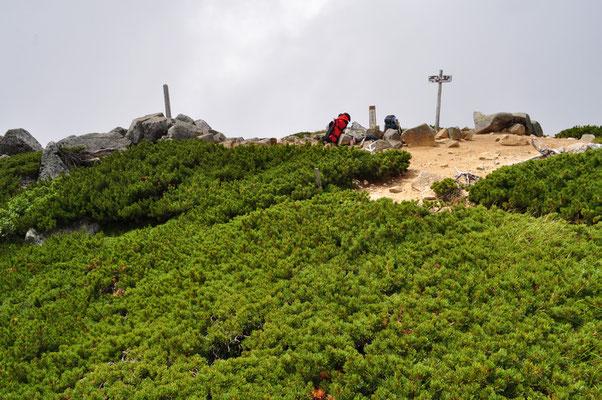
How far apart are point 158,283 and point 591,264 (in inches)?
311

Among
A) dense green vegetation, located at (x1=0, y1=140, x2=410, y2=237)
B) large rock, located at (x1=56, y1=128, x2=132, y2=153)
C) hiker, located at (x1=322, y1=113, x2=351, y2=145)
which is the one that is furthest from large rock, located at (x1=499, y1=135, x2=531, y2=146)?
large rock, located at (x1=56, y1=128, x2=132, y2=153)

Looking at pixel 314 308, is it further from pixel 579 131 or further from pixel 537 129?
pixel 579 131

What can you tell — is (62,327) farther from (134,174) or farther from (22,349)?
(134,174)

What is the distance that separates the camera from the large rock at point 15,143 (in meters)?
24.7

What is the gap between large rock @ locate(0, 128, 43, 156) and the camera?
24.7 metres

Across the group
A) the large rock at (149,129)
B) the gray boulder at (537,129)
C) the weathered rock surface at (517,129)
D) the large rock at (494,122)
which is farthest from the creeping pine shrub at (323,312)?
the gray boulder at (537,129)

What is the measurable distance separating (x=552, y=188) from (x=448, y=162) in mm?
5144

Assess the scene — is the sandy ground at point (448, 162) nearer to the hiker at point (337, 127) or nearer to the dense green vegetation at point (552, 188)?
the dense green vegetation at point (552, 188)

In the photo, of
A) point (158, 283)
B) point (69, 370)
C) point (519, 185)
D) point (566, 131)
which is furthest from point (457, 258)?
point (566, 131)

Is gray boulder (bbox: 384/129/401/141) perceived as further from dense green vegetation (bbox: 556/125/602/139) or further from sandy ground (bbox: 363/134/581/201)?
dense green vegetation (bbox: 556/125/602/139)

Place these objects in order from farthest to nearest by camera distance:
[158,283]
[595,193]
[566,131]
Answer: [566,131]
[595,193]
[158,283]

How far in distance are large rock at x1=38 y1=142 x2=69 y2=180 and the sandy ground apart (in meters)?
13.0

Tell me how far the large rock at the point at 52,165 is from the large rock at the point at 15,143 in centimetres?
1122

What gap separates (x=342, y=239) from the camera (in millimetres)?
7637
